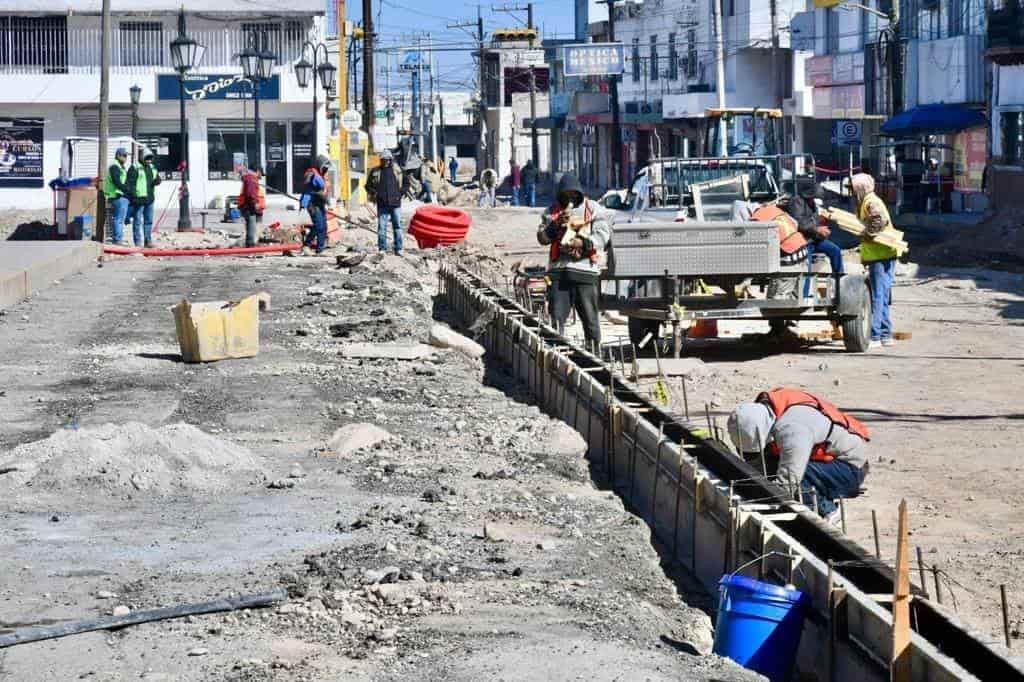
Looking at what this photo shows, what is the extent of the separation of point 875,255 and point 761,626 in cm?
1118

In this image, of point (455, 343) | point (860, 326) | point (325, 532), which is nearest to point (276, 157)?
point (455, 343)

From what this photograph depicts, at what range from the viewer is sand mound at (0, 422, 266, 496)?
9602mm

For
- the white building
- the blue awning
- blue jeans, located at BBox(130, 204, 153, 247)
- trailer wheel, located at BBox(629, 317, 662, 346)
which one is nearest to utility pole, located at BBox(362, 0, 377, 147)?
the white building

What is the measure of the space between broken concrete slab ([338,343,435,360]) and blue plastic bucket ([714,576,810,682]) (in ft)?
30.3

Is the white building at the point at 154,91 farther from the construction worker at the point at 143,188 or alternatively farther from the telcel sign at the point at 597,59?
the construction worker at the point at 143,188

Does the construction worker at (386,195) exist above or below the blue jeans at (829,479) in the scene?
above

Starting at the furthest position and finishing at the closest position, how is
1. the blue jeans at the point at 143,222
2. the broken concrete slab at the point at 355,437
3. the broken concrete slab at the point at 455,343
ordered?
the blue jeans at the point at 143,222, the broken concrete slab at the point at 455,343, the broken concrete slab at the point at 355,437

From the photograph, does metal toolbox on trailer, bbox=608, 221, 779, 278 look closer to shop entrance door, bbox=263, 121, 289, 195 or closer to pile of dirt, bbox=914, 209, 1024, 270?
pile of dirt, bbox=914, 209, 1024, 270

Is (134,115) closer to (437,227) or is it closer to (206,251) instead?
(206,251)

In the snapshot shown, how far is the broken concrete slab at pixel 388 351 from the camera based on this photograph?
15.6m

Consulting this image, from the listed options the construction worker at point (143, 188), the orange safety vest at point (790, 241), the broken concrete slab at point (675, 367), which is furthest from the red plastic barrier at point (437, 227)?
the broken concrete slab at point (675, 367)

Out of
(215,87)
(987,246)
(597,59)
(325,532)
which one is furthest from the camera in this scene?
(597,59)

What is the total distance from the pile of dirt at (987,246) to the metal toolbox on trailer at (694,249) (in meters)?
13.4

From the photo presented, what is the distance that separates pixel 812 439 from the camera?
28.7 ft
